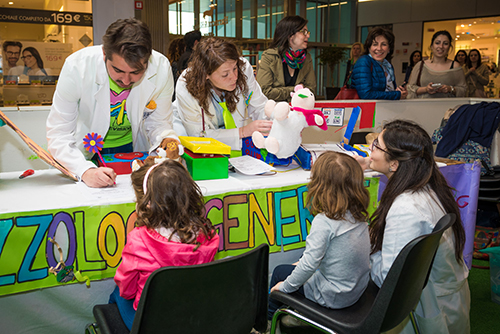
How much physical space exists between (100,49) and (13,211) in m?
0.79

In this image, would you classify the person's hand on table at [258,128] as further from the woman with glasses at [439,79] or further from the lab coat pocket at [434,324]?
the woman with glasses at [439,79]

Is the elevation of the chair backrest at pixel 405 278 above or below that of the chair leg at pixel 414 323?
above

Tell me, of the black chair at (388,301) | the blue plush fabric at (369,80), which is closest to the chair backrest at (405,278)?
the black chair at (388,301)

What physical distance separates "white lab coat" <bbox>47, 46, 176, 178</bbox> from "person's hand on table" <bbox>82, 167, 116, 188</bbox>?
0.16ft

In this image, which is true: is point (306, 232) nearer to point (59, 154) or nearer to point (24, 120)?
point (59, 154)

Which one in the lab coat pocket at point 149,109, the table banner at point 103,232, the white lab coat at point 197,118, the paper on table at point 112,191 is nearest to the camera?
the table banner at point 103,232

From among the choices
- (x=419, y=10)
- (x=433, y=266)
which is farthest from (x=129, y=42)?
(x=419, y=10)

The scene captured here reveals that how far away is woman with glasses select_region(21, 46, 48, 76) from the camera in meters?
4.78

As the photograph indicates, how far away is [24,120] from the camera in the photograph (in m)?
2.44

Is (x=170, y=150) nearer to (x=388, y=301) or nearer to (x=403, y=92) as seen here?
(x=388, y=301)

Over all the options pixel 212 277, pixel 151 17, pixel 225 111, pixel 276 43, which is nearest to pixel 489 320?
pixel 225 111

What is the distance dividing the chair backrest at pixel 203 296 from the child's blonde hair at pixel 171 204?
0.92 feet

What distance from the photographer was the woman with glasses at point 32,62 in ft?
15.7

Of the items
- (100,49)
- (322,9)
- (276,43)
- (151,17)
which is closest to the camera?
(100,49)
